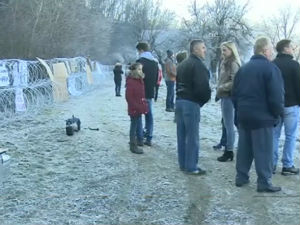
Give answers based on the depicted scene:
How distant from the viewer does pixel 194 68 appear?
701cm

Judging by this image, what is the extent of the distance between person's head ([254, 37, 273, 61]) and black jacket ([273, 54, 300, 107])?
2.29 ft

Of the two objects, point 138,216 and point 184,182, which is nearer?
point 138,216

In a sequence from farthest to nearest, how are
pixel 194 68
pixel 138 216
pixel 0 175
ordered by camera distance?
pixel 194 68
pixel 0 175
pixel 138 216

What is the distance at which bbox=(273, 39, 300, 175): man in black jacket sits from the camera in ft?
23.0

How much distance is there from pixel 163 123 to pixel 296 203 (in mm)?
7043

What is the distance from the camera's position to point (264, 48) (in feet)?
20.9

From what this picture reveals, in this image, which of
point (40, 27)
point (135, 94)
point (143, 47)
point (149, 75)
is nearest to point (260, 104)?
point (135, 94)

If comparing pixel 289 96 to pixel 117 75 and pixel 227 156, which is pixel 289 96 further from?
pixel 117 75

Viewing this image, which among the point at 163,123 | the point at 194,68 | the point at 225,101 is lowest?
the point at 163,123

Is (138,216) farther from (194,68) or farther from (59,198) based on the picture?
(194,68)

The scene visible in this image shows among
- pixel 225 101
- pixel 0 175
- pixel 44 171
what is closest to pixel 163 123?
pixel 225 101

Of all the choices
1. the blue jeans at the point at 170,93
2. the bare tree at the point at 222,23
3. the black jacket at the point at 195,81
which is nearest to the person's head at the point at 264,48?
the black jacket at the point at 195,81

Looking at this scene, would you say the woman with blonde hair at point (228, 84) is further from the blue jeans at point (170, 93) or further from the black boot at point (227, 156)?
the blue jeans at point (170, 93)

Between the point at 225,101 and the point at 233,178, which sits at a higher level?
the point at 225,101
